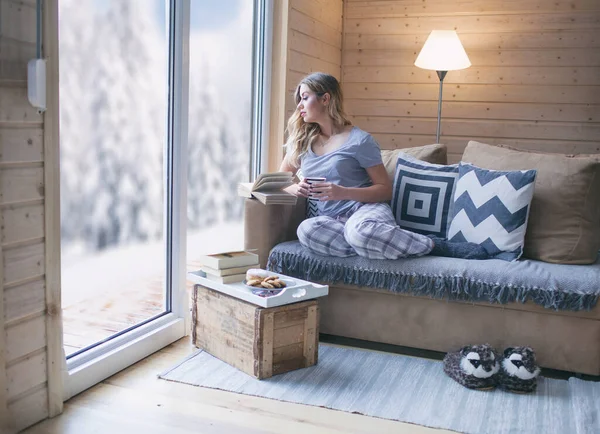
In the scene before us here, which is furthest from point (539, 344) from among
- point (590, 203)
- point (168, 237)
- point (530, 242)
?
point (168, 237)

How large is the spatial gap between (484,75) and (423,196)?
5.11 feet

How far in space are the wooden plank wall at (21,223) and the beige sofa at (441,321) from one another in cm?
102

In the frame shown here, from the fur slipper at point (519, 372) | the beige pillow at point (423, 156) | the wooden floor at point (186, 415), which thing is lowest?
the wooden floor at point (186, 415)

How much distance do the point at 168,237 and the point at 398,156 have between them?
113 cm

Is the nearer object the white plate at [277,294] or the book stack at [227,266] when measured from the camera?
the white plate at [277,294]

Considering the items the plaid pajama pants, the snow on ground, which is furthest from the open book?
the snow on ground

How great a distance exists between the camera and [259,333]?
221cm

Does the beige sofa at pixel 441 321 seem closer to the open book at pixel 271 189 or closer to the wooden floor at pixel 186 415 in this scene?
the open book at pixel 271 189

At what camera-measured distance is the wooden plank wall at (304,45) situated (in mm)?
3479

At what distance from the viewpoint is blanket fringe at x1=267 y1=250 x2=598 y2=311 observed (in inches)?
91.0

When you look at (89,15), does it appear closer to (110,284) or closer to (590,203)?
(110,284)

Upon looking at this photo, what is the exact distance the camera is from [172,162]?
264cm

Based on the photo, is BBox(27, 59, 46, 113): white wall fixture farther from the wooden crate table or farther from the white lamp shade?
the white lamp shade

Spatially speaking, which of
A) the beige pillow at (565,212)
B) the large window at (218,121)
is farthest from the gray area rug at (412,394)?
the large window at (218,121)
